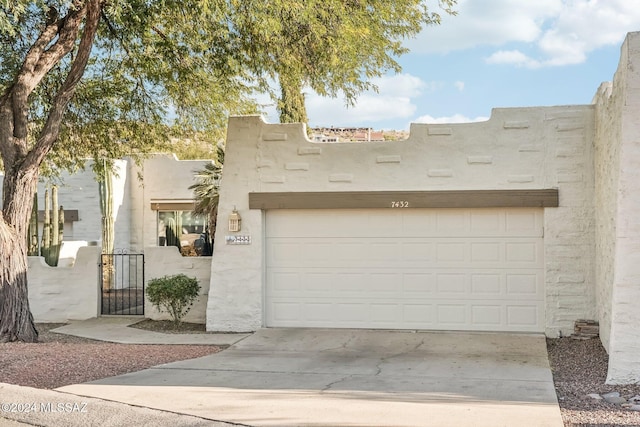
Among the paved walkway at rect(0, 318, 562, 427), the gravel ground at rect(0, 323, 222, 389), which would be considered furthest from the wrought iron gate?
the paved walkway at rect(0, 318, 562, 427)

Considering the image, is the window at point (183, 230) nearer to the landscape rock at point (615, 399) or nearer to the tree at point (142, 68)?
the tree at point (142, 68)

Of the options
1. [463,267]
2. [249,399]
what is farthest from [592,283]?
[249,399]

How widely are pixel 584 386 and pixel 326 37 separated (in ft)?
21.7

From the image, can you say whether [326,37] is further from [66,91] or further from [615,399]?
→ [615,399]

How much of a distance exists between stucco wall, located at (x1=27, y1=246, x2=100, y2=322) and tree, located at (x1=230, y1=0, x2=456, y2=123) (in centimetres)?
530

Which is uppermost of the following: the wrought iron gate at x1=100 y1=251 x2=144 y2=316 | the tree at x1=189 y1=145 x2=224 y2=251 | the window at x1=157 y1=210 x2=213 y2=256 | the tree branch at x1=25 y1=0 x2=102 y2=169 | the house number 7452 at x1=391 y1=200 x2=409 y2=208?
the tree branch at x1=25 y1=0 x2=102 y2=169

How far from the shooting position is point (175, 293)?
1295 centimetres

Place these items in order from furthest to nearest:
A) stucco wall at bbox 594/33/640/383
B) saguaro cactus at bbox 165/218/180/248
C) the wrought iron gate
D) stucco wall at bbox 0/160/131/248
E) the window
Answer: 1. saguaro cactus at bbox 165/218/180/248
2. the window
3. stucco wall at bbox 0/160/131/248
4. the wrought iron gate
5. stucco wall at bbox 594/33/640/383

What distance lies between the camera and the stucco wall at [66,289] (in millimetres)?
14625

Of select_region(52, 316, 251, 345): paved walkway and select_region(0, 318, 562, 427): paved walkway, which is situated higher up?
select_region(0, 318, 562, 427): paved walkway

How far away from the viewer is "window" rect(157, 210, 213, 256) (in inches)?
843

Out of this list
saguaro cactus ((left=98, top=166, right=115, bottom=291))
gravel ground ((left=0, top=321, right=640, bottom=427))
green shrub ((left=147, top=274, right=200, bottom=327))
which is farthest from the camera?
saguaro cactus ((left=98, top=166, right=115, bottom=291))

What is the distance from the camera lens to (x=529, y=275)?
38.1 ft

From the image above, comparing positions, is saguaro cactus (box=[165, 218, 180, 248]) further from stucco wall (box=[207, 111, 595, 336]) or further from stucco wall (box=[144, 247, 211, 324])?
stucco wall (box=[207, 111, 595, 336])
